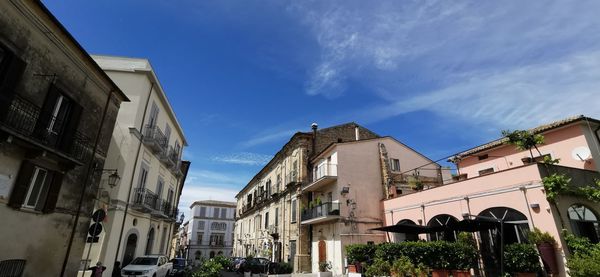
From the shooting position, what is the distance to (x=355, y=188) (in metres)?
21.6

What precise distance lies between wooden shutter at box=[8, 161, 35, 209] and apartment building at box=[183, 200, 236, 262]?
187 feet

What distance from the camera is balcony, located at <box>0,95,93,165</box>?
7.80 meters

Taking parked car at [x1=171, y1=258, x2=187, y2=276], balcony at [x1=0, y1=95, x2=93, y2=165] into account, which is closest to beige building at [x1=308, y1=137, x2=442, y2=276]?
parked car at [x1=171, y1=258, x2=187, y2=276]

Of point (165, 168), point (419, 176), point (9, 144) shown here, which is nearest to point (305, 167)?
point (419, 176)

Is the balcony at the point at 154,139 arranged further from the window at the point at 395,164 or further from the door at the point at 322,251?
the window at the point at 395,164

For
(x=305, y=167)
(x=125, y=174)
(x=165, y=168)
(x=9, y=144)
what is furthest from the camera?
(x=305, y=167)

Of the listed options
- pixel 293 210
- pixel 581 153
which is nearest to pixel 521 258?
pixel 581 153

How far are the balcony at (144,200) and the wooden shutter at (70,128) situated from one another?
691 centimetres

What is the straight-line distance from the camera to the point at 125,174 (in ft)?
49.9

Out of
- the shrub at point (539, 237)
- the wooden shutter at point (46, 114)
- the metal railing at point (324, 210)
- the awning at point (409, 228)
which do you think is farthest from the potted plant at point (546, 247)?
the wooden shutter at point (46, 114)

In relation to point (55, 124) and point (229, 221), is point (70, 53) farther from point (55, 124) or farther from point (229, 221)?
point (229, 221)

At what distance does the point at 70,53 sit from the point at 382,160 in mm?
18938

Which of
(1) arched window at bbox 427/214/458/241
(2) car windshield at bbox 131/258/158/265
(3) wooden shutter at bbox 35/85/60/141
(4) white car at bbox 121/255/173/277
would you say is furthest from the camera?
(1) arched window at bbox 427/214/458/241

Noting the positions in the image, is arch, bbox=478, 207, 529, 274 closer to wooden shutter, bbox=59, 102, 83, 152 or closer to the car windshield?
the car windshield
